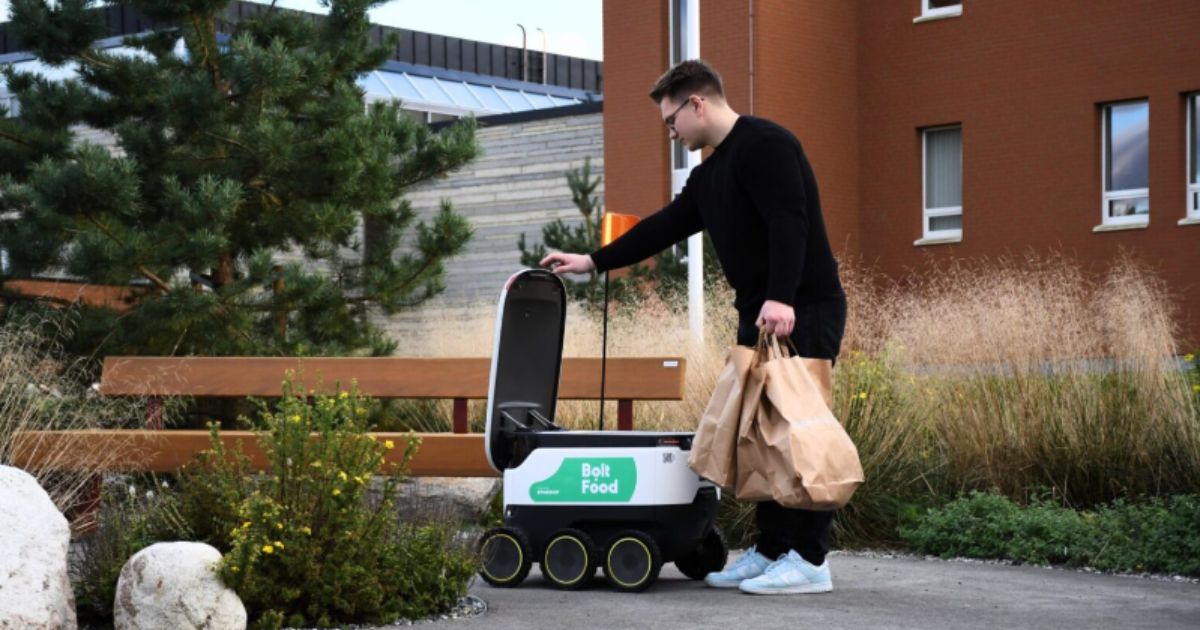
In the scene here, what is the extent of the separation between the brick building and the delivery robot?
18.3 m

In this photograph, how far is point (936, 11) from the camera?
27.4m

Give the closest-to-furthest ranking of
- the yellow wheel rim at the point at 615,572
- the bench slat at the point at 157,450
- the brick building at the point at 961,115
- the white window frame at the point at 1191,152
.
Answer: the yellow wheel rim at the point at 615,572 < the bench slat at the point at 157,450 < the white window frame at the point at 1191,152 < the brick building at the point at 961,115

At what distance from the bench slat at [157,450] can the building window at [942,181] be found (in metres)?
19.5

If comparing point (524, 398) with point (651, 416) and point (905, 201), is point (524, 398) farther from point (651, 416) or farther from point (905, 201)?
point (905, 201)

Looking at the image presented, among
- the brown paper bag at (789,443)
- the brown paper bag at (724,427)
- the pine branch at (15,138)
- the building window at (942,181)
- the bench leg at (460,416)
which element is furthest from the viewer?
the building window at (942,181)

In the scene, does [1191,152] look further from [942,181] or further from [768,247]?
[768,247]

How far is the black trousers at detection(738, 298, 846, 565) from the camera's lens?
6.94 m

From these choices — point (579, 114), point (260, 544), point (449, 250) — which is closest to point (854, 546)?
point (260, 544)

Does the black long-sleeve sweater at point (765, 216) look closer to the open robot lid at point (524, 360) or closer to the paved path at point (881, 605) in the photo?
the open robot lid at point (524, 360)

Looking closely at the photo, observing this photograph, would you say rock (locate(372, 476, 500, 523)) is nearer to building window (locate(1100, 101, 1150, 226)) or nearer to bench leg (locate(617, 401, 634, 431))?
bench leg (locate(617, 401, 634, 431))

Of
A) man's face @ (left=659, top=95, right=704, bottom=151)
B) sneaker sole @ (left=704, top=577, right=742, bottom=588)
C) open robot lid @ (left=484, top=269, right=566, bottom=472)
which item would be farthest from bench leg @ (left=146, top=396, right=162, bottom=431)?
man's face @ (left=659, top=95, right=704, bottom=151)

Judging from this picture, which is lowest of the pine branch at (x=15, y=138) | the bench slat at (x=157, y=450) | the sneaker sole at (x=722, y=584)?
the sneaker sole at (x=722, y=584)

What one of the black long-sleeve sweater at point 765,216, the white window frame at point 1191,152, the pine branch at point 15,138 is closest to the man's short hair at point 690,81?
the black long-sleeve sweater at point 765,216

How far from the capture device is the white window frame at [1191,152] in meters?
24.9
